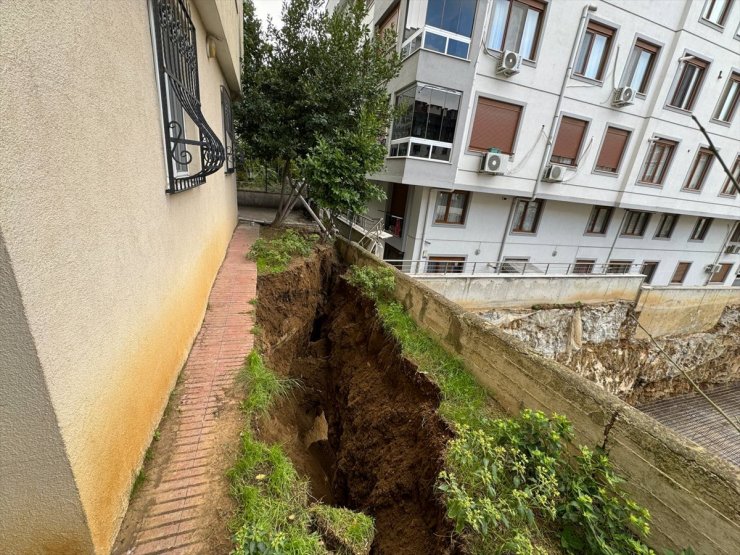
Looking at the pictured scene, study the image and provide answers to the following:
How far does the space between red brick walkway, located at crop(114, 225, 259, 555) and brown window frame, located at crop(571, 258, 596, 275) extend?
13952 millimetres

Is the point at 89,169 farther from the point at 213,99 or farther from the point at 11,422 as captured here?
the point at 213,99

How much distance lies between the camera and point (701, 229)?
1507 centimetres

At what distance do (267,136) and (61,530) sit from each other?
8529 millimetres

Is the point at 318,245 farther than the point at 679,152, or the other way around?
the point at 679,152

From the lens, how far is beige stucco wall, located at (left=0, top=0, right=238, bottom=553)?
114cm

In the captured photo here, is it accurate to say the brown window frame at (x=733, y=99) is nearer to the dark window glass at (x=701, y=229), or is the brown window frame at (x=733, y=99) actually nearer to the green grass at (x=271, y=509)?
the dark window glass at (x=701, y=229)

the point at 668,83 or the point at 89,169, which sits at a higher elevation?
the point at 668,83

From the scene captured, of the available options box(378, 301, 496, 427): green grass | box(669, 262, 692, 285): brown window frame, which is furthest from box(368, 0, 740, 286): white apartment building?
box(378, 301, 496, 427): green grass

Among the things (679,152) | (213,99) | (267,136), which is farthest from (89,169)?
(679,152)

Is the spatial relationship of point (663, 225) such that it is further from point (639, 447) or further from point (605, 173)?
point (639, 447)

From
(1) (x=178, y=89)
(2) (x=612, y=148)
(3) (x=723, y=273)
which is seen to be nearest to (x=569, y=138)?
(2) (x=612, y=148)

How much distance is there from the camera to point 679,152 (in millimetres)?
12148

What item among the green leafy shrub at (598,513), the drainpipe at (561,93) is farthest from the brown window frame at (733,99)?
the green leafy shrub at (598,513)

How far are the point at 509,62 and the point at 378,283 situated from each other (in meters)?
8.10
